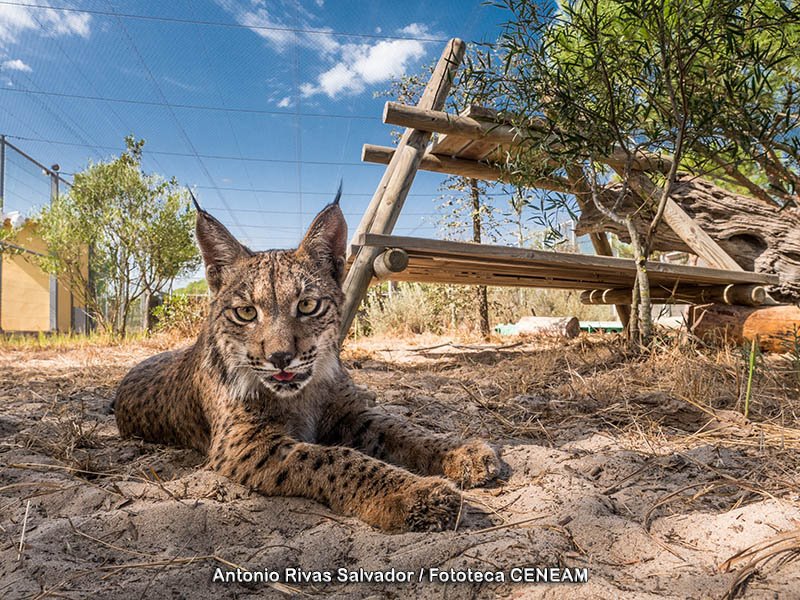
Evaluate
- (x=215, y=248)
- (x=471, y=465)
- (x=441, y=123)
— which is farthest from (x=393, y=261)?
(x=471, y=465)

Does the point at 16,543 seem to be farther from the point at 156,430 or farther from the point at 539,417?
the point at 539,417

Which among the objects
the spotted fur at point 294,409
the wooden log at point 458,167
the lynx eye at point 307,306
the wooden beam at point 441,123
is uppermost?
the wooden beam at point 441,123

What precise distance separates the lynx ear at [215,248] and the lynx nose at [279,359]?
0.69 meters

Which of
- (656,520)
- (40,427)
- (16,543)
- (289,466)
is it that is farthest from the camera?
(40,427)

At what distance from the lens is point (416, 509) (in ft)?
5.82

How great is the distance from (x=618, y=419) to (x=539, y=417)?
0.45 m

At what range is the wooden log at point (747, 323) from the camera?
6062 millimetres

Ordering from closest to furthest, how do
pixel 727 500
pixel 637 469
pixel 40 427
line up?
pixel 727 500 < pixel 637 469 < pixel 40 427

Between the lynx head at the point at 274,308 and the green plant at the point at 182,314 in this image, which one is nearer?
the lynx head at the point at 274,308

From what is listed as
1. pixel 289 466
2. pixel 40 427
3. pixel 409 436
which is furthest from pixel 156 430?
Answer: pixel 409 436

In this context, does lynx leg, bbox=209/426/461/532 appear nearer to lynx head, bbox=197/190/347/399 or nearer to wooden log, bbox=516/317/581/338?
lynx head, bbox=197/190/347/399

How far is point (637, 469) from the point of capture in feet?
7.38

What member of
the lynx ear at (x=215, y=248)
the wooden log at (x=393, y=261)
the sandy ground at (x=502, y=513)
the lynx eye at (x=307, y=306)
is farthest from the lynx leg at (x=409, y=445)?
the wooden log at (x=393, y=261)

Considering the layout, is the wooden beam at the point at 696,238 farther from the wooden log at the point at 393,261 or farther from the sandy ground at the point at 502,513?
the wooden log at the point at 393,261
